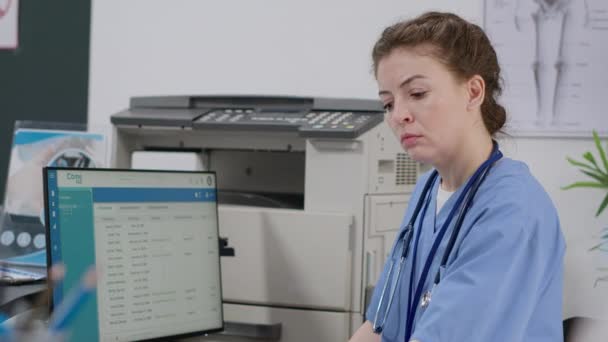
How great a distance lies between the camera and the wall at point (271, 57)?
203cm

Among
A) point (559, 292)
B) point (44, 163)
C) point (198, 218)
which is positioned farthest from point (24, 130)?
point (559, 292)

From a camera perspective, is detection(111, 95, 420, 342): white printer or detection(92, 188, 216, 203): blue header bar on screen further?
detection(111, 95, 420, 342): white printer

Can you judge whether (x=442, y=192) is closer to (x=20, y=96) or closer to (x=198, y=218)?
(x=198, y=218)

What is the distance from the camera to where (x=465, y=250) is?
105 centimetres

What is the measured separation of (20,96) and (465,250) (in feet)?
7.03

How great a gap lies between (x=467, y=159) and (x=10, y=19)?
→ 2.09 metres

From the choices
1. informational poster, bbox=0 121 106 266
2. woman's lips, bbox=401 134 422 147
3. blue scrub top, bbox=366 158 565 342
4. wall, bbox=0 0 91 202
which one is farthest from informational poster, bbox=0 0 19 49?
blue scrub top, bbox=366 158 565 342

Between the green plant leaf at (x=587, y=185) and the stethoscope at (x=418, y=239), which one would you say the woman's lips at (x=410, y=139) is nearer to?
the stethoscope at (x=418, y=239)

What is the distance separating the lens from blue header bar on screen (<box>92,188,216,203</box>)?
126 centimetres

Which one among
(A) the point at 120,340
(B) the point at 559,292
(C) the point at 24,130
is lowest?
(A) the point at 120,340

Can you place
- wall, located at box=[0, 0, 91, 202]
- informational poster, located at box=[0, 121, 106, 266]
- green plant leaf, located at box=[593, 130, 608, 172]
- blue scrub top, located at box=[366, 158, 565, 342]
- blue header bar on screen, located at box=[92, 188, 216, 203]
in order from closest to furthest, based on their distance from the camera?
1. blue scrub top, located at box=[366, 158, 565, 342]
2. blue header bar on screen, located at box=[92, 188, 216, 203]
3. informational poster, located at box=[0, 121, 106, 266]
4. green plant leaf, located at box=[593, 130, 608, 172]
5. wall, located at box=[0, 0, 91, 202]

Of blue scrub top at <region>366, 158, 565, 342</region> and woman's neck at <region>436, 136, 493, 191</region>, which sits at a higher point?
woman's neck at <region>436, 136, 493, 191</region>

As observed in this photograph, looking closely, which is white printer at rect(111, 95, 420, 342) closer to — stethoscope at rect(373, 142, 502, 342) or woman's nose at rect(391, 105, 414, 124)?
stethoscope at rect(373, 142, 502, 342)

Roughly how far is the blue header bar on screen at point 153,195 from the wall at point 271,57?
3.12ft
